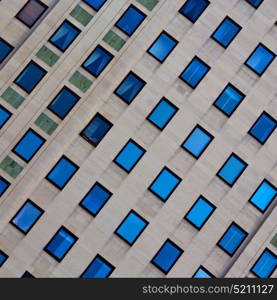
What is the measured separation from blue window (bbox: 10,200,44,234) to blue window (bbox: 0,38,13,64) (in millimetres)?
9355

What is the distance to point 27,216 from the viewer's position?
3828cm

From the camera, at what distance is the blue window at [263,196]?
1572 inches

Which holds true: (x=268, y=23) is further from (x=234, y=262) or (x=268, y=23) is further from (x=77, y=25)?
(x=234, y=262)

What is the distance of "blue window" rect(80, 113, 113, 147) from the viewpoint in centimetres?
3934

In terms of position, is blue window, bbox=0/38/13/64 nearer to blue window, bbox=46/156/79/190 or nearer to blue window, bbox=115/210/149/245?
blue window, bbox=46/156/79/190

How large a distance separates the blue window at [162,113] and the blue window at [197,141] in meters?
1.72

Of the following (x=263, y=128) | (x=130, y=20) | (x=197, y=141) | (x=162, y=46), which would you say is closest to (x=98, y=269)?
(x=197, y=141)

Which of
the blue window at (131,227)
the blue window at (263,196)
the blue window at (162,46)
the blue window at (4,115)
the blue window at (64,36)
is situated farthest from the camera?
the blue window at (162,46)

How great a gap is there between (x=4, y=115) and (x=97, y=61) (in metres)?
6.68

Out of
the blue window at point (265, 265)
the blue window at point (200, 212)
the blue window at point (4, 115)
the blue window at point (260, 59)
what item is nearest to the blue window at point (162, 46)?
the blue window at point (260, 59)

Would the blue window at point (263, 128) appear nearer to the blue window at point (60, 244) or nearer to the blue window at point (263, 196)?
the blue window at point (263, 196)

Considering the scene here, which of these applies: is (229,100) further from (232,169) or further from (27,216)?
(27,216)

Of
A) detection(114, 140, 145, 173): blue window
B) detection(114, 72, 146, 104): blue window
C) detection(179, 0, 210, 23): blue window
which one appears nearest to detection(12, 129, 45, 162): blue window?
detection(114, 140, 145, 173): blue window

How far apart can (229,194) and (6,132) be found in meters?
14.2
